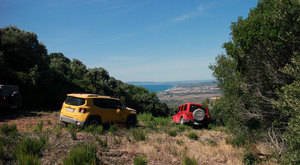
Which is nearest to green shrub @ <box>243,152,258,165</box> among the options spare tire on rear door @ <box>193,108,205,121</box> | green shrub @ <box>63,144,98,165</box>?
green shrub @ <box>63,144,98,165</box>

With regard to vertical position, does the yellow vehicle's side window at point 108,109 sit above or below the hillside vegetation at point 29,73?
below

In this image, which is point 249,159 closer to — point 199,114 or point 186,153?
point 186,153

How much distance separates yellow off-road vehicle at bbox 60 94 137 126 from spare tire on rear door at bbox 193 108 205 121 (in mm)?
5958

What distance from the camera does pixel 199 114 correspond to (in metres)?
14.1

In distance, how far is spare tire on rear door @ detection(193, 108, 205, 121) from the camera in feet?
46.1

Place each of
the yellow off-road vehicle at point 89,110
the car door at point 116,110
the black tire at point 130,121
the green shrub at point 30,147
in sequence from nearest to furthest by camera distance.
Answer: the green shrub at point 30,147
the yellow off-road vehicle at point 89,110
the car door at point 116,110
the black tire at point 130,121

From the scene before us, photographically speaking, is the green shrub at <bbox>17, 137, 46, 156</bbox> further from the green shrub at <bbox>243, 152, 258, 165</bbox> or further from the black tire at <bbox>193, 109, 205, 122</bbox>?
the black tire at <bbox>193, 109, 205, 122</bbox>

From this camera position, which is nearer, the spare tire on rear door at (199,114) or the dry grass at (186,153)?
the dry grass at (186,153)

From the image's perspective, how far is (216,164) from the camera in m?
5.84

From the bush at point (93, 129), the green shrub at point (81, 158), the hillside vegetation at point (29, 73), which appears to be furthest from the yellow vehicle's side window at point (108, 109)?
the hillside vegetation at point (29, 73)

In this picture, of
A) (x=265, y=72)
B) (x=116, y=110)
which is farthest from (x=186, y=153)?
(x=265, y=72)

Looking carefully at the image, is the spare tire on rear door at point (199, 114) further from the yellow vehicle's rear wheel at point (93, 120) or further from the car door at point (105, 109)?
the yellow vehicle's rear wheel at point (93, 120)

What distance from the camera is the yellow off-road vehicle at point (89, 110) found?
9020mm

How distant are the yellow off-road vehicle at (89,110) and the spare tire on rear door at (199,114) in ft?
19.5
